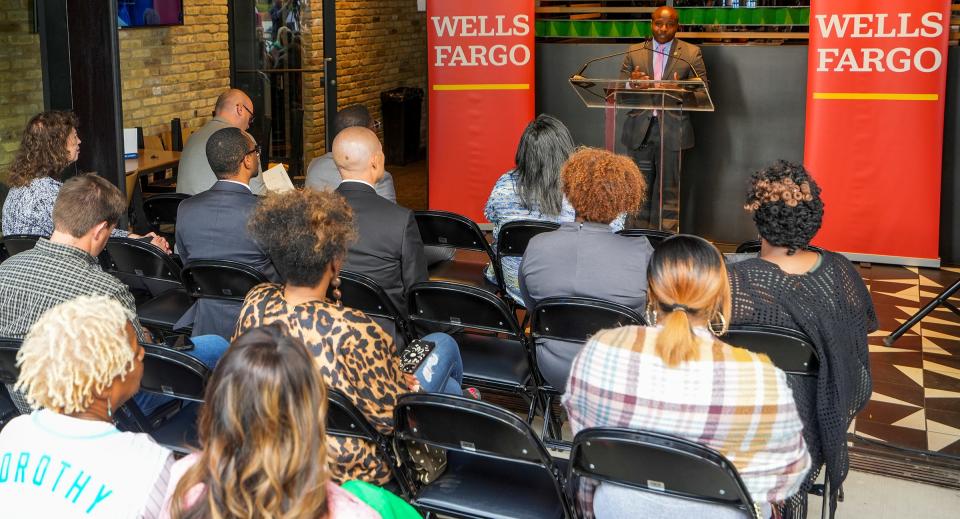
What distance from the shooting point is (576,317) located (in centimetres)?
354

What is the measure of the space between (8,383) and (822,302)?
2441mm

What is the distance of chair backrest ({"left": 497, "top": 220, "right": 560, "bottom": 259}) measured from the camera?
4.60m

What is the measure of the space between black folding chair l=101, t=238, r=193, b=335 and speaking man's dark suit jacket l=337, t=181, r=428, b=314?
852 mm

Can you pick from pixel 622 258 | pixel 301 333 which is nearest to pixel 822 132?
pixel 622 258

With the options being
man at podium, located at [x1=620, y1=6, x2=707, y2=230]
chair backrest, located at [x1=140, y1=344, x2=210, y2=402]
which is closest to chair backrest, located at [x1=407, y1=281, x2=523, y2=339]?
chair backrest, located at [x1=140, y1=344, x2=210, y2=402]

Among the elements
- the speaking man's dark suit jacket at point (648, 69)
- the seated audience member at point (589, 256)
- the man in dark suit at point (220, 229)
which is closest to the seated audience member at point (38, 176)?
the man in dark suit at point (220, 229)

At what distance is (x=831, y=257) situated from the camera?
3379 mm

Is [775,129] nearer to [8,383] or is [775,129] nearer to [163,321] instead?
[163,321]

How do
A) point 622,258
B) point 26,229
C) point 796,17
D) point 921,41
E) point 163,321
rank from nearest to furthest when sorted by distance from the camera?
point 622,258 → point 163,321 → point 26,229 → point 921,41 → point 796,17

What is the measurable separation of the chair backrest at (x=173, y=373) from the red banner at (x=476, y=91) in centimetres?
517

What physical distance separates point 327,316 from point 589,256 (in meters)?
1.23

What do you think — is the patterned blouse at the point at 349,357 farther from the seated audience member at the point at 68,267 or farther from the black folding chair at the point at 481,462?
the seated audience member at the point at 68,267

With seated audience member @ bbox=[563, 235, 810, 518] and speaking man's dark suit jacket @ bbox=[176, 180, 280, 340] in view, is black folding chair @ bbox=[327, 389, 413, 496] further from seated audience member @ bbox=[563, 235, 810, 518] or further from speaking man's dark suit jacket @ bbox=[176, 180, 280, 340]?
speaking man's dark suit jacket @ bbox=[176, 180, 280, 340]

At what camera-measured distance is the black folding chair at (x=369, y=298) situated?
12.9ft
